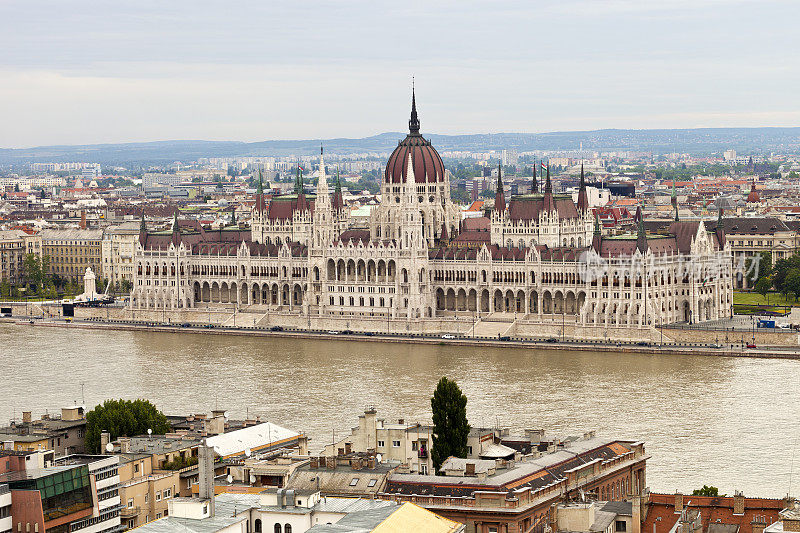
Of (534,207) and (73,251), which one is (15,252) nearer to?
(73,251)

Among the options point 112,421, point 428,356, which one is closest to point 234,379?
point 428,356

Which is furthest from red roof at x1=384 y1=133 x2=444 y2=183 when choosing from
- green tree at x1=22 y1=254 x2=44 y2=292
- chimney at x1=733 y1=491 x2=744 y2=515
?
chimney at x1=733 y1=491 x2=744 y2=515

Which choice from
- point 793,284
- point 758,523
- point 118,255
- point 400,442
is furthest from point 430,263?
point 758,523

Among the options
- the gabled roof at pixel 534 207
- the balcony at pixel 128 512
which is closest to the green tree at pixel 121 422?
the balcony at pixel 128 512

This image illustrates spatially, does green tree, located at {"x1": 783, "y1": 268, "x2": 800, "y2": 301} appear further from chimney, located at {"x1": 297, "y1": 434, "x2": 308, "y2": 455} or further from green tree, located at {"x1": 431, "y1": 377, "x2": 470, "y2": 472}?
chimney, located at {"x1": 297, "y1": 434, "x2": 308, "y2": 455}

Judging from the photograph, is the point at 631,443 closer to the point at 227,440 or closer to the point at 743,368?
the point at 227,440

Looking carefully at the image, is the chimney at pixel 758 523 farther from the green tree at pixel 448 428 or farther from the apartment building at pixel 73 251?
the apartment building at pixel 73 251
